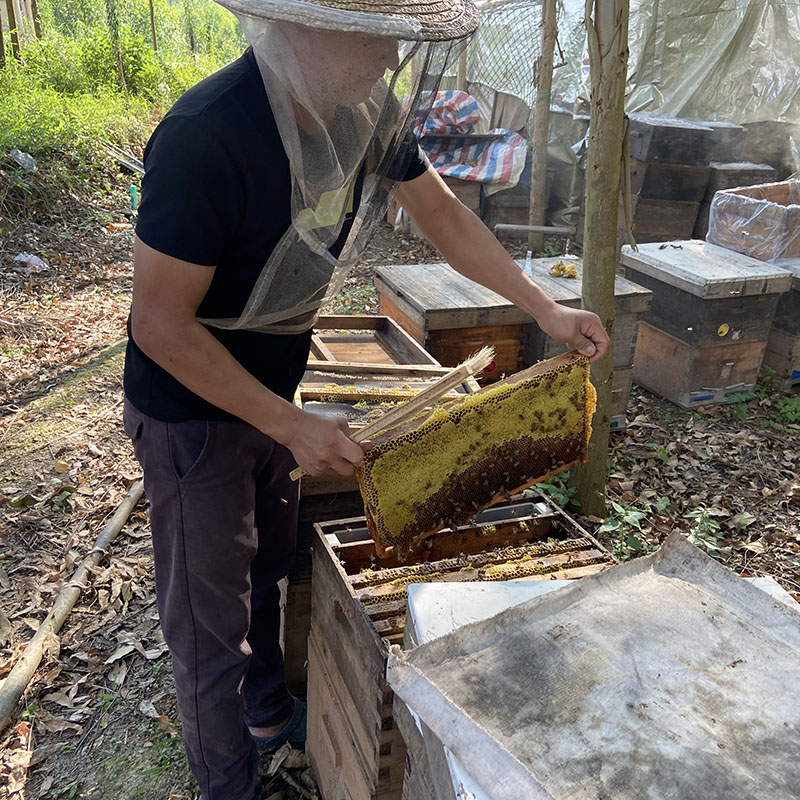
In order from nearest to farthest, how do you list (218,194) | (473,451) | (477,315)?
(218,194) < (473,451) < (477,315)

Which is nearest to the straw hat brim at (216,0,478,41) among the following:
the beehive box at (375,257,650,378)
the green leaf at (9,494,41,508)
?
the beehive box at (375,257,650,378)

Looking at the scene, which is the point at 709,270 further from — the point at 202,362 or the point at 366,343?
the point at 202,362

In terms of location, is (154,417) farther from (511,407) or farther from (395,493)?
(511,407)

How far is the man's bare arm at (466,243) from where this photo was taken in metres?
1.99

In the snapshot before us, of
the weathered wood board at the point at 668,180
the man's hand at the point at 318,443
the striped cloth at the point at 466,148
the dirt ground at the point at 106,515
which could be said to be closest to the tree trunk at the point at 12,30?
the dirt ground at the point at 106,515

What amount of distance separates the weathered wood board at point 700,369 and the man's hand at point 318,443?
3528 mm

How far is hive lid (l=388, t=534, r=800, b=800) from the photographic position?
0.84 m

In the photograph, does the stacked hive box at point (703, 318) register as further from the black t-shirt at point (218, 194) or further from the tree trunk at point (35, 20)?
the tree trunk at point (35, 20)

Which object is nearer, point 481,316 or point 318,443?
point 318,443

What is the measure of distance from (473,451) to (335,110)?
0.83 m

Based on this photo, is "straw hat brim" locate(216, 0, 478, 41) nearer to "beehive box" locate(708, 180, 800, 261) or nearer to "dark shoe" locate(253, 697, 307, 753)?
"dark shoe" locate(253, 697, 307, 753)

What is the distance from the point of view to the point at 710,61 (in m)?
8.52

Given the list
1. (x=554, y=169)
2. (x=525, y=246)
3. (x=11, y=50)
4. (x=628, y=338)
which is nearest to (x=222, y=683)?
(x=628, y=338)

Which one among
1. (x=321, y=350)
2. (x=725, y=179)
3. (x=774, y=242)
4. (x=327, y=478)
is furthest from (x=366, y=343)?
(x=725, y=179)
